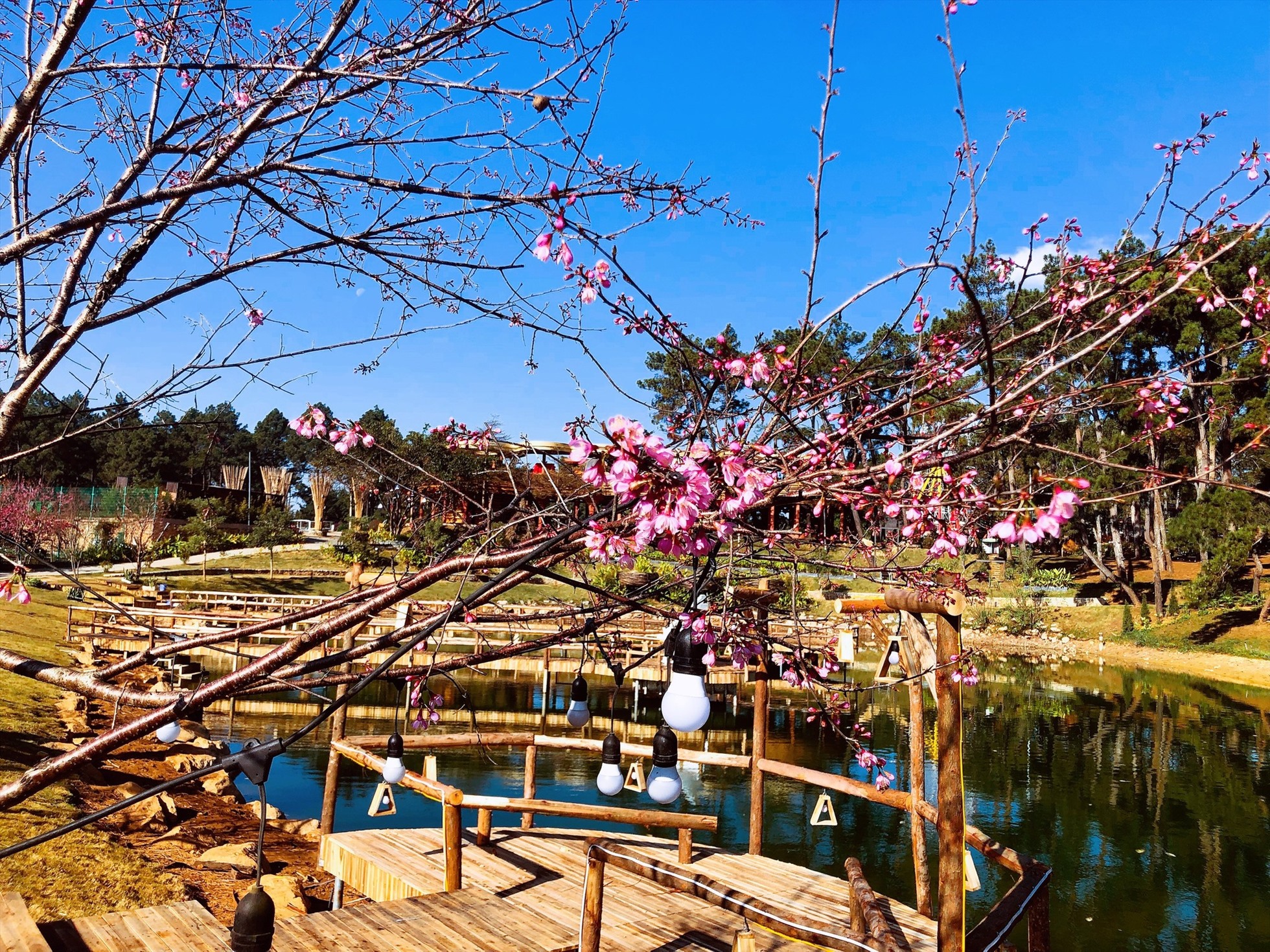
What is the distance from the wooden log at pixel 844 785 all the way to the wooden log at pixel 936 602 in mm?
2306

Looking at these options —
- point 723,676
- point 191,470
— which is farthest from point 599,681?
point 191,470

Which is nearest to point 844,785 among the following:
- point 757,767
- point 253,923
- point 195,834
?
point 757,767

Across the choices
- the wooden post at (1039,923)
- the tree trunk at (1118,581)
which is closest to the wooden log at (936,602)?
the wooden post at (1039,923)

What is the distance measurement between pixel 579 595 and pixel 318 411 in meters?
25.9

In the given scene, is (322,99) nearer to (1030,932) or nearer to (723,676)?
(1030,932)

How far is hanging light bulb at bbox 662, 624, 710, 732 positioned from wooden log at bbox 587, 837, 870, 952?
1035 millimetres

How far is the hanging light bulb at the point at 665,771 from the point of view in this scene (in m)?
2.88

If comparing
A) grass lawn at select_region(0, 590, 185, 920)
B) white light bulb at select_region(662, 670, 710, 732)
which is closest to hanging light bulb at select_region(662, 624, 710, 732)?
white light bulb at select_region(662, 670, 710, 732)

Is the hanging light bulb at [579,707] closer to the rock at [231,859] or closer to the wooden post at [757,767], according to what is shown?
the wooden post at [757,767]

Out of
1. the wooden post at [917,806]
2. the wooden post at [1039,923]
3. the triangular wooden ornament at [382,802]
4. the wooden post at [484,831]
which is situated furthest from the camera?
the triangular wooden ornament at [382,802]

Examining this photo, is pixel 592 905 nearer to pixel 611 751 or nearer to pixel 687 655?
pixel 611 751

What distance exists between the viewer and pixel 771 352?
2533 mm

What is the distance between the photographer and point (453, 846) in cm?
509

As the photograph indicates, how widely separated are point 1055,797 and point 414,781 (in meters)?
10.4
